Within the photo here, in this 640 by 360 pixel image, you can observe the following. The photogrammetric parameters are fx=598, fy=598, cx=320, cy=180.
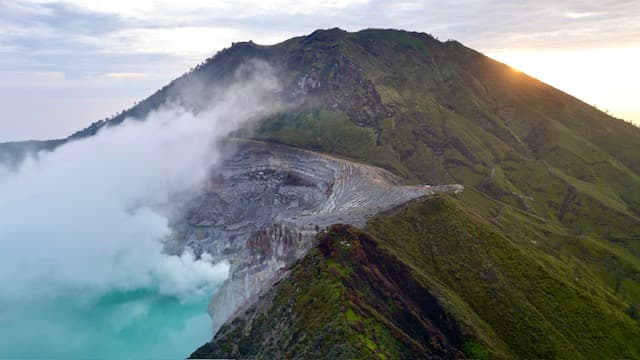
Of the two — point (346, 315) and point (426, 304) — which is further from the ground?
point (346, 315)

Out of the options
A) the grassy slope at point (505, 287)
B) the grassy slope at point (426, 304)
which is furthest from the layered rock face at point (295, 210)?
the grassy slope at point (426, 304)

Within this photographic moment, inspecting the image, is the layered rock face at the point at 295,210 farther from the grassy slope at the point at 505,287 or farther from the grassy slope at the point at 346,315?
the grassy slope at the point at 346,315

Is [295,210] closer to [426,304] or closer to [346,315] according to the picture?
[426,304]

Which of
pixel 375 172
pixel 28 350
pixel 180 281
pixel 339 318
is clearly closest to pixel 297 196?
pixel 375 172

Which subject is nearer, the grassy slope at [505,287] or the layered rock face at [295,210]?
the grassy slope at [505,287]

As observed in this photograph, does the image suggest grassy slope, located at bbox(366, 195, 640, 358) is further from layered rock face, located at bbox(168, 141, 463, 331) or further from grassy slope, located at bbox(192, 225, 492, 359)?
layered rock face, located at bbox(168, 141, 463, 331)

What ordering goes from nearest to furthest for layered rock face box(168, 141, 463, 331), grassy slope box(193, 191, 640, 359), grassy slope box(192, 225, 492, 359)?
grassy slope box(192, 225, 492, 359), grassy slope box(193, 191, 640, 359), layered rock face box(168, 141, 463, 331)

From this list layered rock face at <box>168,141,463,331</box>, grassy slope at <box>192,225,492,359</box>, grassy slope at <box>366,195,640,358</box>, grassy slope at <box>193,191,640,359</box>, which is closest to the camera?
grassy slope at <box>192,225,492,359</box>

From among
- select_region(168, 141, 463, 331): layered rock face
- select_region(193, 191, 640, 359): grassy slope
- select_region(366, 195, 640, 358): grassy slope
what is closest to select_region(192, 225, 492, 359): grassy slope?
select_region(193, 191, 640, 359): grassy slope

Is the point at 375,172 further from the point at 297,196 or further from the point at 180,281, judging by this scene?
the point at 180,281

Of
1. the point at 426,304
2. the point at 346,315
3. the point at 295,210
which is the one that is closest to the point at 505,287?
the point at 426,304

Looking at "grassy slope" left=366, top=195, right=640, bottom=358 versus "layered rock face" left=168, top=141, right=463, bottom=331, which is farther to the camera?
"layered rock face" left=168, top=141, right=463, bottom=331
